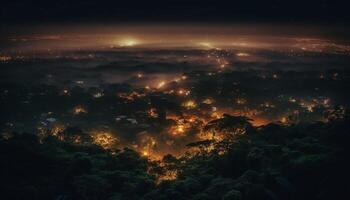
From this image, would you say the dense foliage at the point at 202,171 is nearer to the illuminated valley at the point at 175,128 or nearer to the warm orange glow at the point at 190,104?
the illuminated valley at the point at 175,128

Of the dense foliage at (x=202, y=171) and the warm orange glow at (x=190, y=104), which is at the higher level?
the dense foliage at (x=202, y=171)

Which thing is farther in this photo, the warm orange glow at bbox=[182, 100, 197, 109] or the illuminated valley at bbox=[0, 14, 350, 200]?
the warm orange glow at bbox=[182, 100, 197, 109]

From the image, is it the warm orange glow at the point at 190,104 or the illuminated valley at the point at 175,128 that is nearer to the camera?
the illuminated valley at the point at 175,128

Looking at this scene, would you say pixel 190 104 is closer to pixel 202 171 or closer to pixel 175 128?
pixel 175 128

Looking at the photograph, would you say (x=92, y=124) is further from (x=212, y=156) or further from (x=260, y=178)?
(x=260, y=178)

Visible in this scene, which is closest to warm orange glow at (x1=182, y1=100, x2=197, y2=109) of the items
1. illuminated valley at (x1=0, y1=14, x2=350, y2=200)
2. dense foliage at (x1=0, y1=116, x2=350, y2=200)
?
illuminated valley at (x1=0, y1=14, x2=350, y2=200)

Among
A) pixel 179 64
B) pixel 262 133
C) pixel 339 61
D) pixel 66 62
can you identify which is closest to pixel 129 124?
pixel 262 133

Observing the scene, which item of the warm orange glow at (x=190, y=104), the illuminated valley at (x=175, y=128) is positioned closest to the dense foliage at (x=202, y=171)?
the illuminated valley at (x=175, y=128)

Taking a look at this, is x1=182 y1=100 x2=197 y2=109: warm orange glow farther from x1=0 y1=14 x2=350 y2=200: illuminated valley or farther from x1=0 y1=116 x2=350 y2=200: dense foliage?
x1=0 y1=116 x2=350 y2=200: dense foliage
